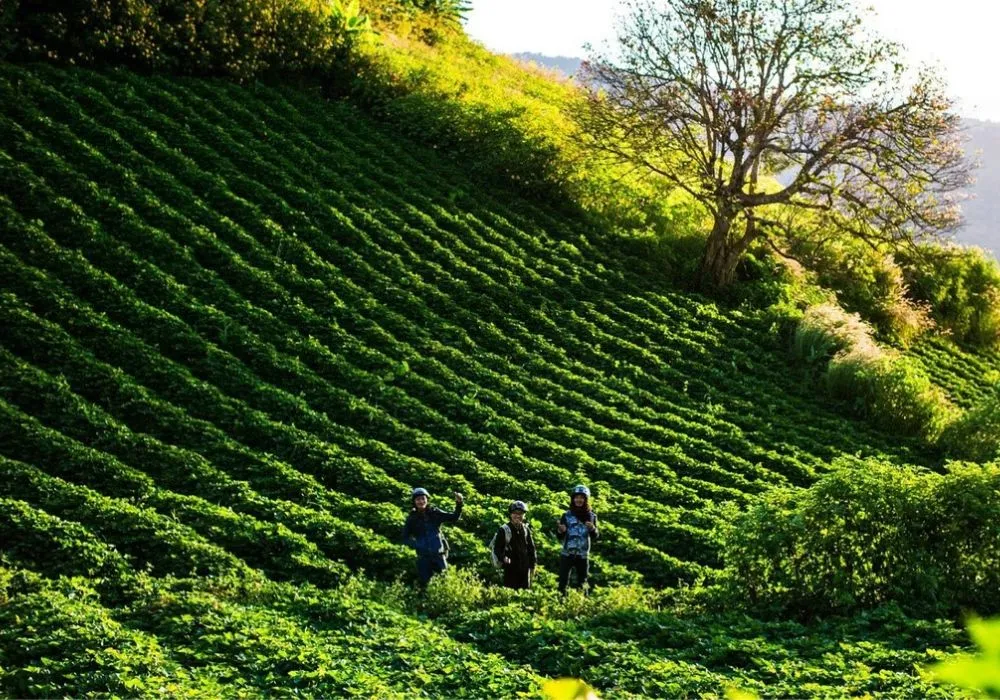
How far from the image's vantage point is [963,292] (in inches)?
989

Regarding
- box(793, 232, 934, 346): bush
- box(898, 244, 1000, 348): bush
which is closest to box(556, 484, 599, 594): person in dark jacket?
box(793, 232, 934, 346): bush

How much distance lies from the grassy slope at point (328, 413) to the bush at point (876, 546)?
2.16 feet

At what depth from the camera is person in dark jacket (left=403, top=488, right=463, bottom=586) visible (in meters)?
10.2

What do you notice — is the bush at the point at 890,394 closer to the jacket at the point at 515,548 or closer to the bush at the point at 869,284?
the bush at the point at 869,284

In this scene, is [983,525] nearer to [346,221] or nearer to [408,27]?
[346,221]

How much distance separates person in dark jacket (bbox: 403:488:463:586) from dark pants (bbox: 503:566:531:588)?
2.06ft

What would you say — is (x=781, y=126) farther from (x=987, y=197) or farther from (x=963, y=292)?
(x=987, y=197)

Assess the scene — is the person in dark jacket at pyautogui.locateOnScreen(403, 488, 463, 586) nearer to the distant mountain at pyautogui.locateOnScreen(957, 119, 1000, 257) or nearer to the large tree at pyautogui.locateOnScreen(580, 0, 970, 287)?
the large tree at pyautogui.locateOnScreen(580, 0, 970, 287)

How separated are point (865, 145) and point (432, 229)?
8497mm

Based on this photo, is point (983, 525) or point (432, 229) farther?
point (432, 229)

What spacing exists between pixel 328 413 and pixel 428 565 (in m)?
3.99

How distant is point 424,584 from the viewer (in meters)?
10.4

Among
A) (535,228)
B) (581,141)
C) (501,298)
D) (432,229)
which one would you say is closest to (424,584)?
(501,298)

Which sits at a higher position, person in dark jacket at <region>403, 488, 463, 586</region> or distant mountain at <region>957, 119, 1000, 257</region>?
distant mountain at <region>957, 119, 1000, 257</region>
